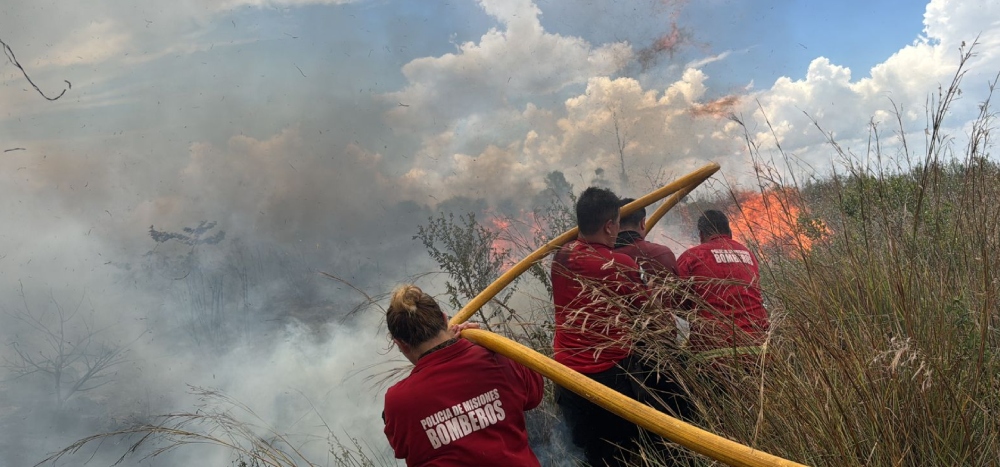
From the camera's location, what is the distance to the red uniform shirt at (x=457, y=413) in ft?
9.02

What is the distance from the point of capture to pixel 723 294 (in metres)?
3.42

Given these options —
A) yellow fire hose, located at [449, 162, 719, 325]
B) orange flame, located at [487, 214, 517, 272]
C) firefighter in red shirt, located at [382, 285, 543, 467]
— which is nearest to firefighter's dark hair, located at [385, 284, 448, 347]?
firefighter in red shirt, located at [382, 285, 543, 467]

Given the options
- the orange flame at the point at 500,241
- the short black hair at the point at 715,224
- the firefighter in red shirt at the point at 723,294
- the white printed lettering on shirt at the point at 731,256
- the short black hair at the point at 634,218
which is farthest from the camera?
the orange flame at the point at 500,241

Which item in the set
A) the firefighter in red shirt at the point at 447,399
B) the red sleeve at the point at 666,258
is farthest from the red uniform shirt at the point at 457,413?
the red sleeve at the point at 666,258

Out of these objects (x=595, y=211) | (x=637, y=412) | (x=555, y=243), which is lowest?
(x=637, y=412)

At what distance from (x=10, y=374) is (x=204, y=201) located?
3981 millimetres

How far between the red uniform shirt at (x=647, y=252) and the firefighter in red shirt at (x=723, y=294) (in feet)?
0.31

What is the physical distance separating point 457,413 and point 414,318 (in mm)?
403

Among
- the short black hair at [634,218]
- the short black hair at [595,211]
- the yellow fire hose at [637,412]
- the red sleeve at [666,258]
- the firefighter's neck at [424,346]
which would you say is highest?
the short black hair at [595,211]

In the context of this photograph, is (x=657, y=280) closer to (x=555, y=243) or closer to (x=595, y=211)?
(x=595, y=211)

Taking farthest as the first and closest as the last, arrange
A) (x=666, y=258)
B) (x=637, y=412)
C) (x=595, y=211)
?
1. (x=595, y=211)
2. (x=666, y=258)
3. (x=637, y=412)

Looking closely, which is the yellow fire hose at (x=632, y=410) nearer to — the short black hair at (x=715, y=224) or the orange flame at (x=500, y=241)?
the short black hair at (x=715, y=224)

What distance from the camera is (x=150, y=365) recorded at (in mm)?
11992

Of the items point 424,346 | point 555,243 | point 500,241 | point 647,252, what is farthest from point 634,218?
point 500,241
